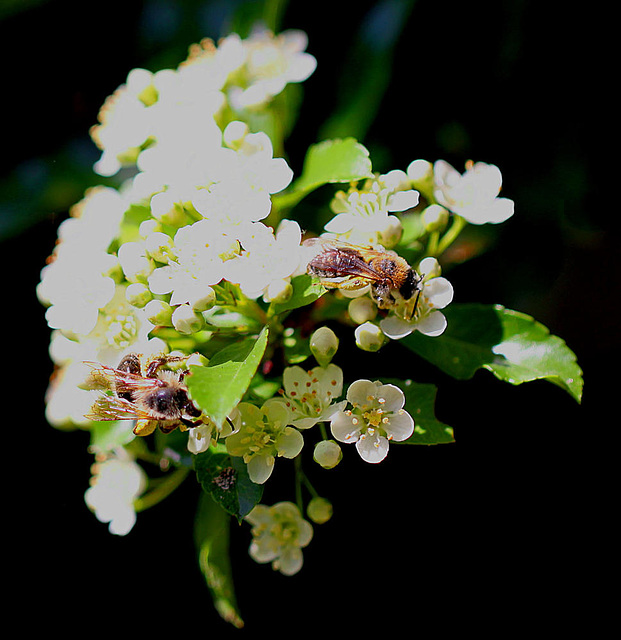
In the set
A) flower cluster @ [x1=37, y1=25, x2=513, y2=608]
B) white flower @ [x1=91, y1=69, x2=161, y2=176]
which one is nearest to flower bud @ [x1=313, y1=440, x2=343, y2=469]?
flower cluster @ [x1=37, y1=25, x2=513, y2=608]

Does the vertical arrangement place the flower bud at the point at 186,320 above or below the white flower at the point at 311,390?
above

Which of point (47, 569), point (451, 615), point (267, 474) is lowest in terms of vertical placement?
point (451, 615)

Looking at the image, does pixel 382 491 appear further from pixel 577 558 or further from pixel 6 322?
pixel 6 322

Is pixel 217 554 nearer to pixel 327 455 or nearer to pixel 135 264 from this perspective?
pixel 327 455

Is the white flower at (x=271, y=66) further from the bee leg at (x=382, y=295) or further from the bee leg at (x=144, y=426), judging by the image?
the bee leg at (x=144, y=426)

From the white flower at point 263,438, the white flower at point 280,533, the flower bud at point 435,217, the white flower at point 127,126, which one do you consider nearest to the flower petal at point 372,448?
the white flower at point 263,438

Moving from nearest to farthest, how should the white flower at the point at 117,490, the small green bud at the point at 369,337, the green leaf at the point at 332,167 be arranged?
1. the small green bud at the point at 369,337
2. the green leaf at the point at 332,167
3. the white flower at the point at 117,490

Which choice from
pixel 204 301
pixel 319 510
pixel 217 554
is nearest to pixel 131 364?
pixel 204 301

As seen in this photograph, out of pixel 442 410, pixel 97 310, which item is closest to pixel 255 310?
pixel 97 310
